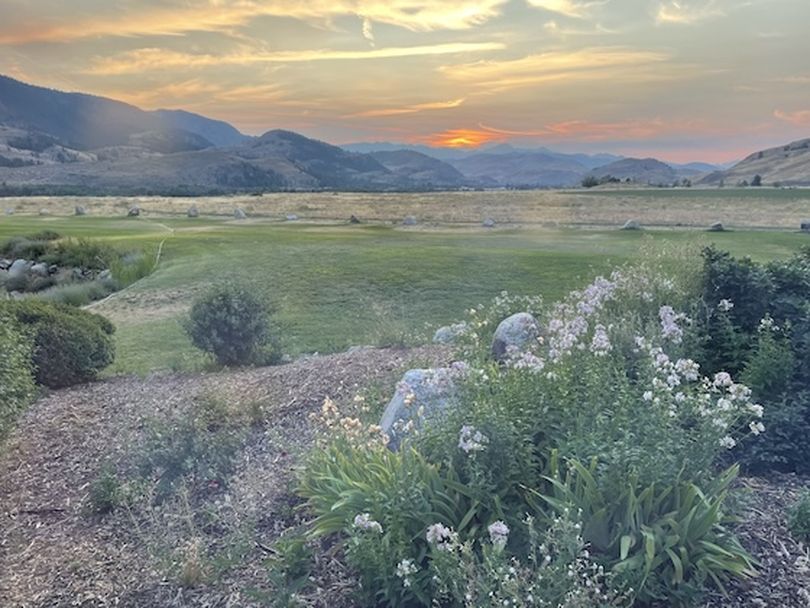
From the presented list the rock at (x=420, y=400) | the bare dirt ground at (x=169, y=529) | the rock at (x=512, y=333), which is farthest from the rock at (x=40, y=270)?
the rock at (x=420, y=400)

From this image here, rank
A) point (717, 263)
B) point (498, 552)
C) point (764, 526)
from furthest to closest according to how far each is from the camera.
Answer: point (717, 263) → point (764, 526) → point (498, 552)

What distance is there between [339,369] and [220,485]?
10.4 ft

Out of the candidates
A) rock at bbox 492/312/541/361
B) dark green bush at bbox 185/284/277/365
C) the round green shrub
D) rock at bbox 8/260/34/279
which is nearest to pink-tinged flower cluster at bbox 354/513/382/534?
rock at bbox 492/312/541/361

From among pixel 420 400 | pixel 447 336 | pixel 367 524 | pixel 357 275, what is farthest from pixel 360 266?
pixel 367 524

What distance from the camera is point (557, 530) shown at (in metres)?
3.57

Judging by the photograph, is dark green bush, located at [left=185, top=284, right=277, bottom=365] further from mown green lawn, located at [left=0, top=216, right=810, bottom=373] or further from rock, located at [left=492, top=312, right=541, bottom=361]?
rock, located at [left=492, top=312, right=541, bottom=361]

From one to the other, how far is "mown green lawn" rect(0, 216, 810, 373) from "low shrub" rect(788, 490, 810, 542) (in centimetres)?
650

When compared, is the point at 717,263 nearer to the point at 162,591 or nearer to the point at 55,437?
the point at 162,591

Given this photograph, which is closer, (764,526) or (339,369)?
(764,526)

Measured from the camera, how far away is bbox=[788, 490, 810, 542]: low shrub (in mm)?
4207

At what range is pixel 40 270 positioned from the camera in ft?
85.5

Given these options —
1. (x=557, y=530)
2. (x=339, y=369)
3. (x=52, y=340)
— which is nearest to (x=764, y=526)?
(x=557, y=530)

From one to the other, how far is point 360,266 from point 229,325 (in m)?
10.2

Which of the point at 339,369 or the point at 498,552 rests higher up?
the point at 498,552
